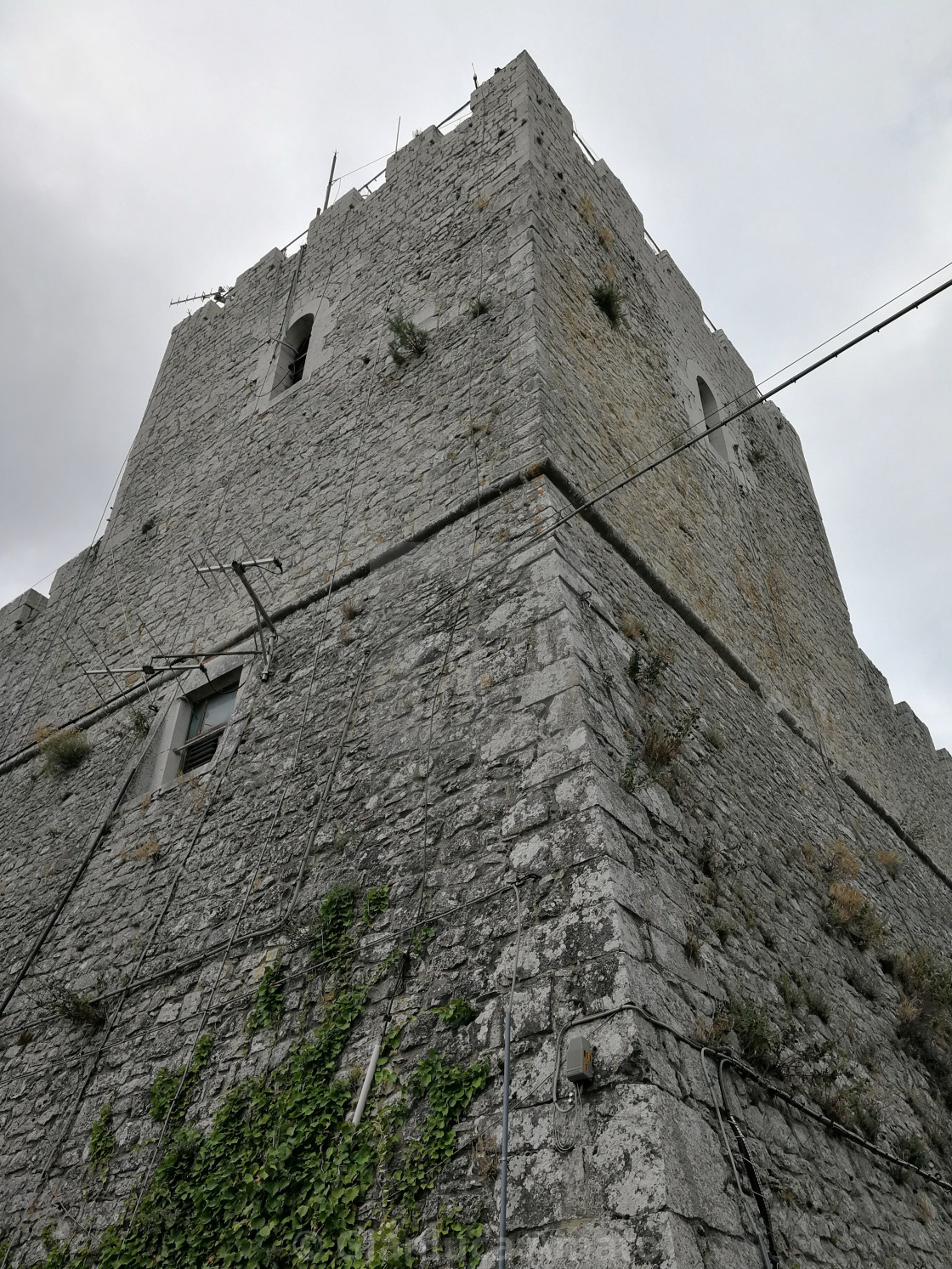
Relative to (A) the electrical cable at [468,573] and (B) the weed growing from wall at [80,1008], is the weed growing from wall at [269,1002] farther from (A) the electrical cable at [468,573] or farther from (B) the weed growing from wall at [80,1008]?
(B) the weed growing from wall at [80,1008]

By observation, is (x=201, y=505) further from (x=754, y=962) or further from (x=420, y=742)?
(x=754, y=962)

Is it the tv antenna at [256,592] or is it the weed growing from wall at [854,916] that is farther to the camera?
the tv antenna at [256,592]

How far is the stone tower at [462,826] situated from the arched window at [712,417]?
0.09m

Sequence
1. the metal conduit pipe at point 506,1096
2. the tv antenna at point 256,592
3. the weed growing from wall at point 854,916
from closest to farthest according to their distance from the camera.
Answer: the metal conduit pipe at point 506,1096
the weed growing from wall at point 854,916
the tv antenna at point 256,592

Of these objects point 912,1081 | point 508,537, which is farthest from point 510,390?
point 912,1081

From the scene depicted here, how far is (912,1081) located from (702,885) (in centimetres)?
209

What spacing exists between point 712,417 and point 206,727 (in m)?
6.48

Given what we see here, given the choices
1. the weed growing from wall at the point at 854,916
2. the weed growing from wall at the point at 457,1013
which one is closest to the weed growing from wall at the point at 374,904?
the weed growing from wall at the point at 457,1013

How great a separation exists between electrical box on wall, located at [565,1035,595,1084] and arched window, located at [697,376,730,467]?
7.58 m

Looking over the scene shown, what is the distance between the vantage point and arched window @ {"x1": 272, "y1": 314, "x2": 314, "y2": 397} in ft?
30.7

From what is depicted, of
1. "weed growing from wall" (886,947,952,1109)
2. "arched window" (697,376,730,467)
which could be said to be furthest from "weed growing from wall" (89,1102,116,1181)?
"arched window" (697,376,730,467)

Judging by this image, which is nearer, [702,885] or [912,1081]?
[702,885]

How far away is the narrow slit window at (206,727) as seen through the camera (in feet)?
21.2

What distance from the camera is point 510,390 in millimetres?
6445
